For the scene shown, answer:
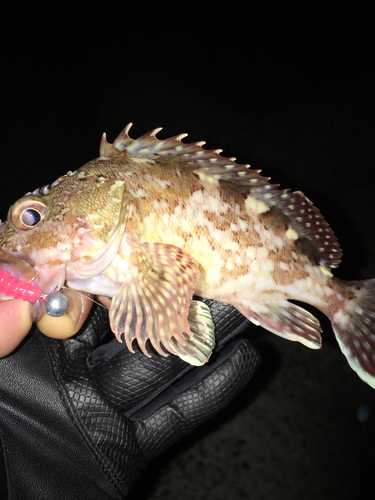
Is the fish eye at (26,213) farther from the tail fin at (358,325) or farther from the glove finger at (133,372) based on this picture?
the tail fin at (358,325)

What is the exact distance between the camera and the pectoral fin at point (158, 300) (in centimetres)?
119

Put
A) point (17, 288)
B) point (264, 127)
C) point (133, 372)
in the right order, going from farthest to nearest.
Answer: point (264, 127) < point (133, 372) < point (17, 288)

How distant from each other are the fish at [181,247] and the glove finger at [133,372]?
0.37m

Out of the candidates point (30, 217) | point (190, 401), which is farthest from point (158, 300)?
point (190, 401)

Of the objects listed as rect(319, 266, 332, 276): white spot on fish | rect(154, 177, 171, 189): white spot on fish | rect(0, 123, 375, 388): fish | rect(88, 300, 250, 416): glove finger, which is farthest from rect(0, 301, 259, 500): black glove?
rect(154, 177, 171, 189): white spot on fish

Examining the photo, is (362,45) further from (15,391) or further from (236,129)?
(15,391)

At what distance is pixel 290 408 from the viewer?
9.99 feet

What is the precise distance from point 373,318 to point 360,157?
3.19m

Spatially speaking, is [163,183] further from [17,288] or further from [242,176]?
[17,288]

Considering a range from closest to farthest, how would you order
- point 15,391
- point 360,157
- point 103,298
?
point 15,391
point 103,298
point 360,157

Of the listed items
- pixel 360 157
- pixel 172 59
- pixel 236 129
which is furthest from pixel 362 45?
pixel 172 59

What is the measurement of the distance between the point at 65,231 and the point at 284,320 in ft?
3.65

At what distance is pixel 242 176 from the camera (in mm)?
1494

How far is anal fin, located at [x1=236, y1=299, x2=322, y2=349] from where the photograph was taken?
1.48 metres
